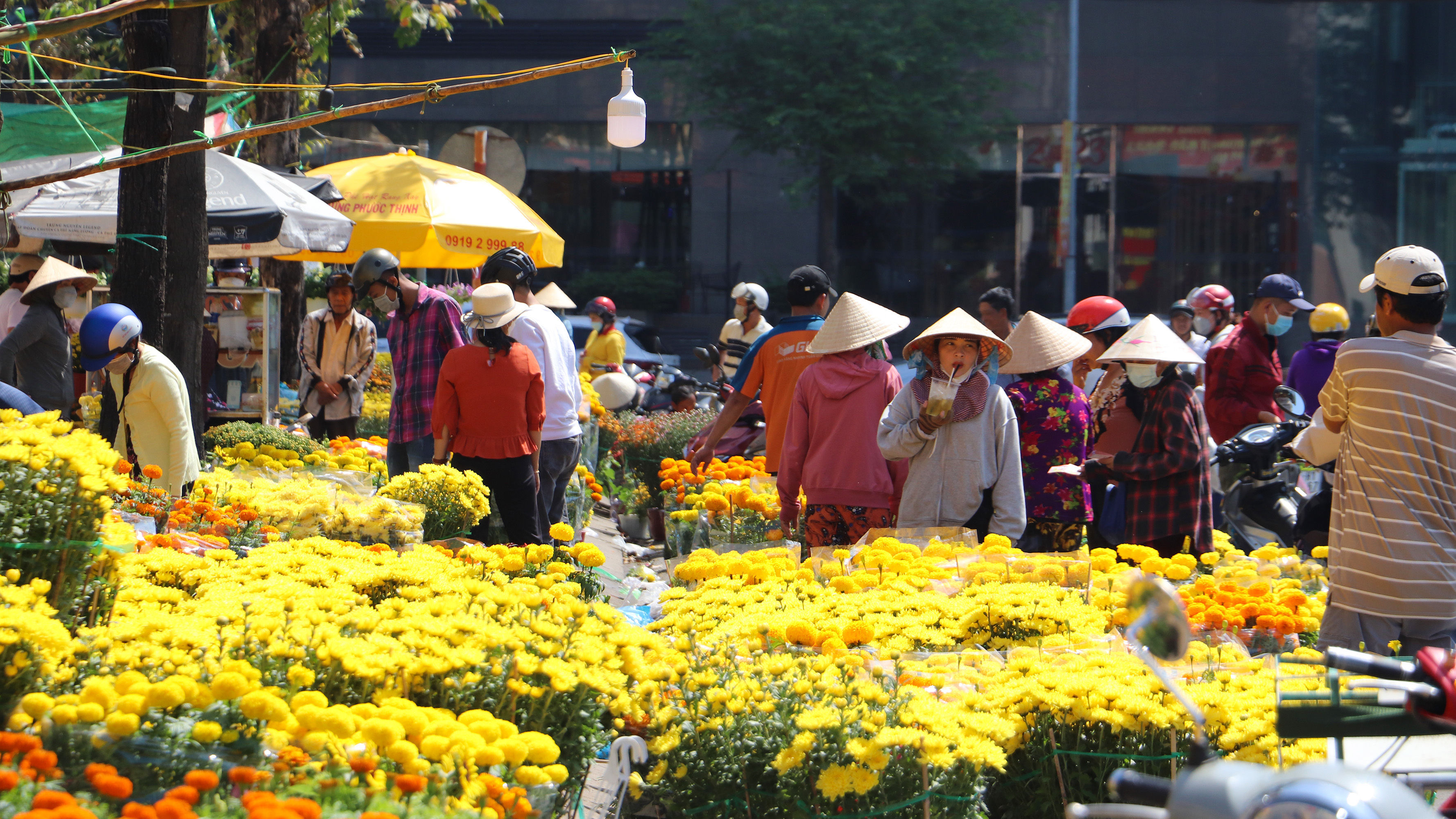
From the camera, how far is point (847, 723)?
3012 mm

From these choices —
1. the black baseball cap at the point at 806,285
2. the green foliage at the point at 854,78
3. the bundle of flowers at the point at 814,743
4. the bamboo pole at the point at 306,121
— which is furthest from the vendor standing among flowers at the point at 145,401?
the green foliage at the point at 854,78

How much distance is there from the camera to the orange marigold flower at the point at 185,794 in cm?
205

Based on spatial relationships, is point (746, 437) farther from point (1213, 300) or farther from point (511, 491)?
point (1213, 300)

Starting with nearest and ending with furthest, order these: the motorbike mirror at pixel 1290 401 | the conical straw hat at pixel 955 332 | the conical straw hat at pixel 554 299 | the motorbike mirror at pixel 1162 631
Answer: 1. the motorbike mirror at pixel 1162 631
2. the conical straw hat at pixel 955 332
3. the motorbike mirror at pixel 1290 401
4. the conical straw hat at pixel 554 299

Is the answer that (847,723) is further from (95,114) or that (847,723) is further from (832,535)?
(95,114)

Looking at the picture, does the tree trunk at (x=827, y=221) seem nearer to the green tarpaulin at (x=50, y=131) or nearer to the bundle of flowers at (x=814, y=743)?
the green tarpaulin at (x=50, y=131)

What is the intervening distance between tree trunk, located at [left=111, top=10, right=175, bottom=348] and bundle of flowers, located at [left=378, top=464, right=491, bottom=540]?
220cm

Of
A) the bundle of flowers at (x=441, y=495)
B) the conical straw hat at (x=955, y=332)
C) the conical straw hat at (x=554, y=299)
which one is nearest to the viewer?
the conical straw hat at (x=955, y=332)

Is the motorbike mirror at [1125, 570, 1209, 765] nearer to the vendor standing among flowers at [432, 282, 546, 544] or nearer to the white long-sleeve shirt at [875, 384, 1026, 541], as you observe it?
the white long-sleeve shirt at [875, 384, 1026, 541]

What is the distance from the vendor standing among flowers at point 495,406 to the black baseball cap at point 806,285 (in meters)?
1.44

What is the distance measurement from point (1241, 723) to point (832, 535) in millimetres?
2868

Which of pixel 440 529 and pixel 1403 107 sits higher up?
pixel 1403 107

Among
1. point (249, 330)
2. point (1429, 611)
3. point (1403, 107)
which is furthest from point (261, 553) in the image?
point (1403, 107)

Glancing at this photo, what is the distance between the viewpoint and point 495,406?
6652 mm
